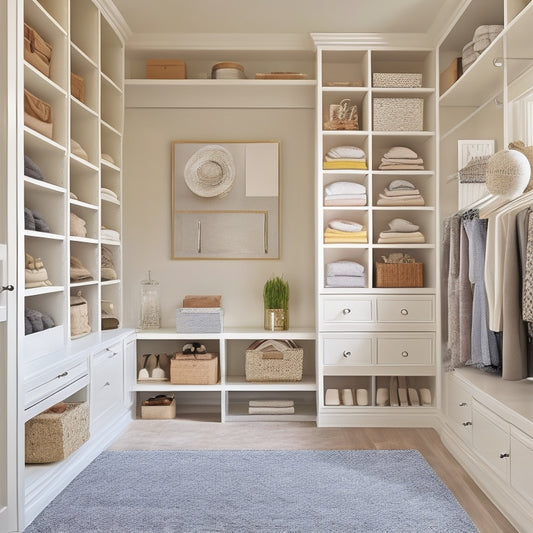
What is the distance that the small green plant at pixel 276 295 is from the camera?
4590 millimetres

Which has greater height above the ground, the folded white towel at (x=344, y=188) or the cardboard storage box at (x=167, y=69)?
the cardboard storage box at (x=167, y=69)

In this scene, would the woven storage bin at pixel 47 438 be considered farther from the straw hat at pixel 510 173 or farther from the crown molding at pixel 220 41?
the crown molding at pixel 220 41

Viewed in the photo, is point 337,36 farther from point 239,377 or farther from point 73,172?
point 239,377

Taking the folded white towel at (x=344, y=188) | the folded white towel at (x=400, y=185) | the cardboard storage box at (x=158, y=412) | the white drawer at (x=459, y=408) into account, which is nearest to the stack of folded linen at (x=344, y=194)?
the folded white towel at (x=344, y=188)

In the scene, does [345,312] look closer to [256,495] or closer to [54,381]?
[256,495]

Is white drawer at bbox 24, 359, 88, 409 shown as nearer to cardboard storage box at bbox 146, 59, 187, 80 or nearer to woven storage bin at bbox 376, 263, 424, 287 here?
woven storage bin at bbox 376, 263, 424, 287

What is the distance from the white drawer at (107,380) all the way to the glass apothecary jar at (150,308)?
611 mm

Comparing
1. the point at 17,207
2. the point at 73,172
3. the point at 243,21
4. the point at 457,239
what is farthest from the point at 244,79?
the point at 17,207

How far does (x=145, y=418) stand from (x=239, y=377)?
0.75 meters

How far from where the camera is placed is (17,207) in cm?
262

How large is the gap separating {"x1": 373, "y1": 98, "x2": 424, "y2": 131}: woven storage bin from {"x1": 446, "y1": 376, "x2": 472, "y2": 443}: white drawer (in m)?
1.80

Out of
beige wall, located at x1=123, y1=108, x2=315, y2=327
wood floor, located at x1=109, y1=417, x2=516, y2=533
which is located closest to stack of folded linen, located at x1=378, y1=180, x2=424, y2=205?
beige wall, located at x1=123, y1=108, x2=315, y2=327

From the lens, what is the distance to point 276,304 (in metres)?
4.59

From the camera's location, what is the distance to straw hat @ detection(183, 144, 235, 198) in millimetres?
4719
